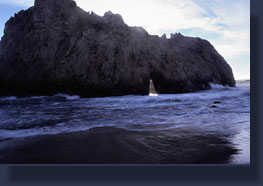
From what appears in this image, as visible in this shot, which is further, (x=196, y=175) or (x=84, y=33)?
(x=84, y=33)

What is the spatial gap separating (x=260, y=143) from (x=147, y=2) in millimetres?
1992

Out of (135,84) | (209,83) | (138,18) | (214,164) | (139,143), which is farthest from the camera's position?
(209,83)

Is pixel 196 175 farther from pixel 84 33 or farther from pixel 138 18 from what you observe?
pixel 84 33

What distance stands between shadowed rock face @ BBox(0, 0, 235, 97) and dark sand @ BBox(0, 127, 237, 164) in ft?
27.1

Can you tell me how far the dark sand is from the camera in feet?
5.15

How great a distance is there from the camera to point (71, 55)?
1072 cm

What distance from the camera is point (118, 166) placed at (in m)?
1.55

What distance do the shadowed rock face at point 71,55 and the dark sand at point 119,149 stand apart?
8.27 m

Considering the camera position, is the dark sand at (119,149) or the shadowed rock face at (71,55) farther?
the shadowed rock face at (71,55)

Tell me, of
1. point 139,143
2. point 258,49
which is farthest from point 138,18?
point 139,143

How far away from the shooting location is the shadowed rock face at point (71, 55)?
10414 mm

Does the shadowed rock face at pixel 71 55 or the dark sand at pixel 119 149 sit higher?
the shadowed rock face at pixel 71 55

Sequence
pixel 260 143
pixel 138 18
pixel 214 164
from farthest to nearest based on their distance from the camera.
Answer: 1. pixel 138 18
2. pixel 260 143
3. pixel 214 164

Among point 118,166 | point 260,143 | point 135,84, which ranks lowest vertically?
point 118,166
